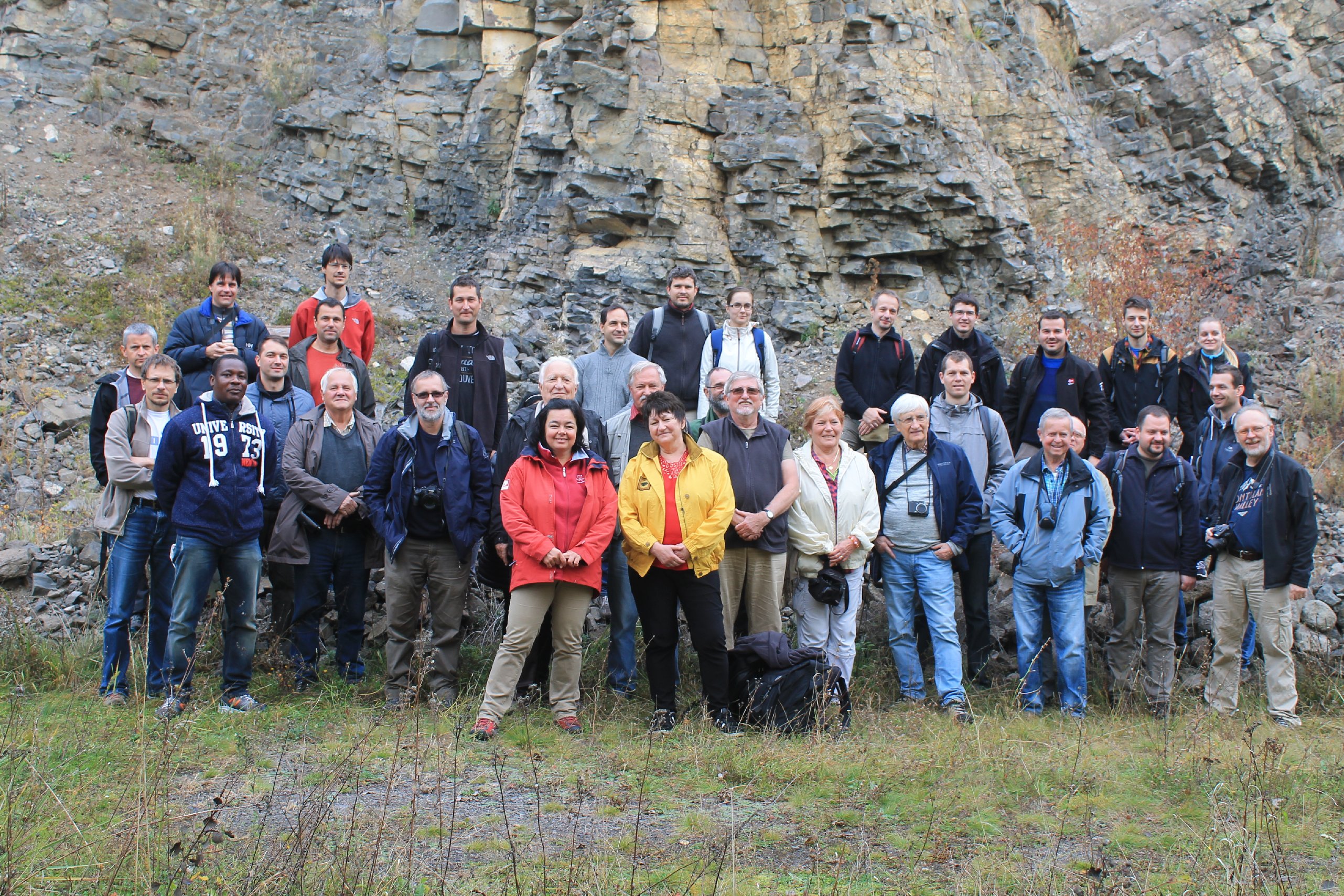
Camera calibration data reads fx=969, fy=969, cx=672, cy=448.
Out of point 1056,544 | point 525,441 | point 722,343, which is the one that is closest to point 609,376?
point 722,343

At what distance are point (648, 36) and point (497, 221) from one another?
140 inches

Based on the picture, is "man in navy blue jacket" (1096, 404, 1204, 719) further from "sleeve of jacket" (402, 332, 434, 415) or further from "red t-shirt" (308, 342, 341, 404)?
"red t-shirt" (308, 342, 341, 404)

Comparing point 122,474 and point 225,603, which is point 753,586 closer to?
point 225,603

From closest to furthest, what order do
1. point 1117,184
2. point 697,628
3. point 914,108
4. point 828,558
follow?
point 697,628 < point 828,558 < point 914,108 < point 1117,184

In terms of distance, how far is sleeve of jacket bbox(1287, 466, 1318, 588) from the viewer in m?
6.32

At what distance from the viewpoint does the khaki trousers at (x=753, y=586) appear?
6.30 metres

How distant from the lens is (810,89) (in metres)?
13.5

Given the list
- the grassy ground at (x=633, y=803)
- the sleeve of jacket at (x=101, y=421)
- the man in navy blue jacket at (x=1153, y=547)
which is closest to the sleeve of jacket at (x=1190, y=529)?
the man in navy blue jacket at (x=1153, y=547)

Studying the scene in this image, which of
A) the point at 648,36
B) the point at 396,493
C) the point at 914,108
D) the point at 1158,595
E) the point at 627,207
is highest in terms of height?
the point at 648,36

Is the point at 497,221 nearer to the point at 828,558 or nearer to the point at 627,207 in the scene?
the point at 627,207

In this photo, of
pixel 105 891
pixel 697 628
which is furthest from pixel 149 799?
pixel 697 628

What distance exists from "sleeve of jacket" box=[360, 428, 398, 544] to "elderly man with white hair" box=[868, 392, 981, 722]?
3290mm

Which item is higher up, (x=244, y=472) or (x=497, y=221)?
(x=497, y=221)

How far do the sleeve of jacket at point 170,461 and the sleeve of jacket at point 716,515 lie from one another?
302 centimetres
